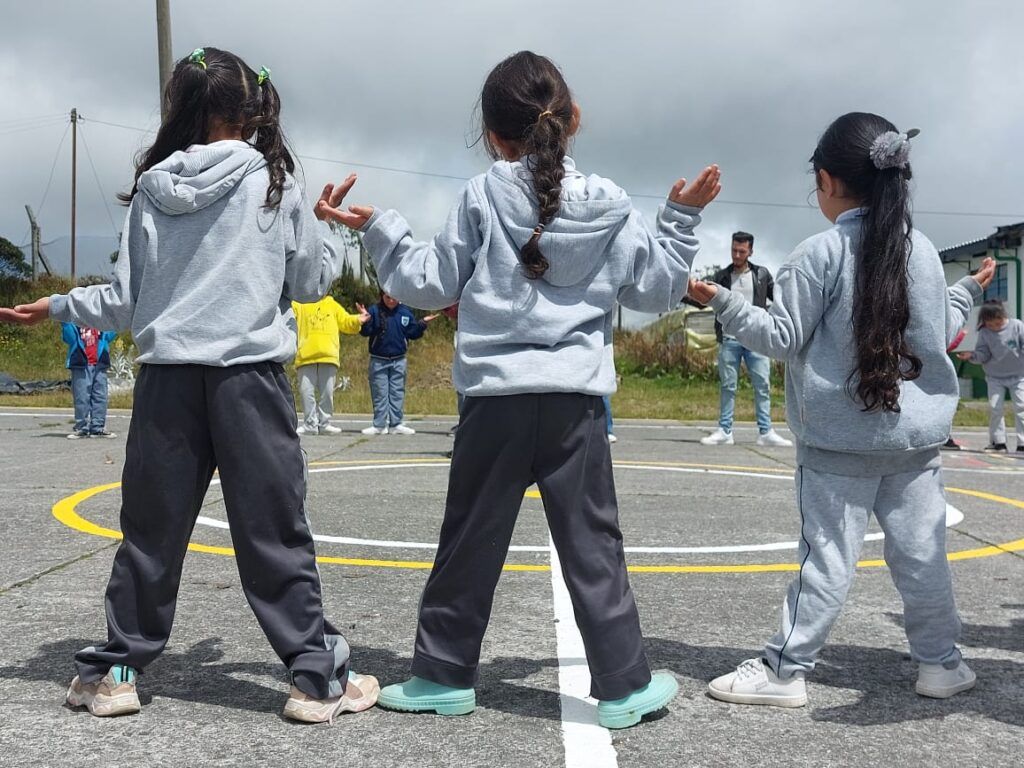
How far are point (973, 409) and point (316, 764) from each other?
19.8 metres

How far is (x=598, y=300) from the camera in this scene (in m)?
2.97

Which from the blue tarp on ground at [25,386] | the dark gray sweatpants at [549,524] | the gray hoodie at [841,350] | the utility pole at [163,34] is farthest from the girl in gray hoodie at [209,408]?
the blue tarp on ground at [25,386]

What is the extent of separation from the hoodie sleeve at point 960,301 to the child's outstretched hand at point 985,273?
0.03 m

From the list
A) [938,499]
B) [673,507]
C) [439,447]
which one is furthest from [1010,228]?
[938,499]

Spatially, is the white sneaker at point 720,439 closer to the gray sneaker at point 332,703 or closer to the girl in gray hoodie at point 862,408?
the girl in gray hoodie at point 862,408

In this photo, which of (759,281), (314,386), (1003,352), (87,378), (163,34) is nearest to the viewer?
(759,281)

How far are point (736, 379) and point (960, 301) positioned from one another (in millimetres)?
8413

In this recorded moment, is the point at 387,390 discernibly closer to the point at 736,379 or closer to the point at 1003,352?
the point at 736,379

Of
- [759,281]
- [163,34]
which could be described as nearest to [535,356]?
[759,281]

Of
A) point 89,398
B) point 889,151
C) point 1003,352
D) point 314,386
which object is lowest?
point 89,398

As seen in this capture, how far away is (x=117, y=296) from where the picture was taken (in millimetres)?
3020

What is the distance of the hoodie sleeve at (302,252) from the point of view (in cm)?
311

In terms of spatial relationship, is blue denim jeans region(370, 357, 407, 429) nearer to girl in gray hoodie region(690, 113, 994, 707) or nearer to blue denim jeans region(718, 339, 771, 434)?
blue denim jeans region(718, 339, 771, 434)

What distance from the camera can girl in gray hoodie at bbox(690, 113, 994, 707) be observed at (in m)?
3.09
